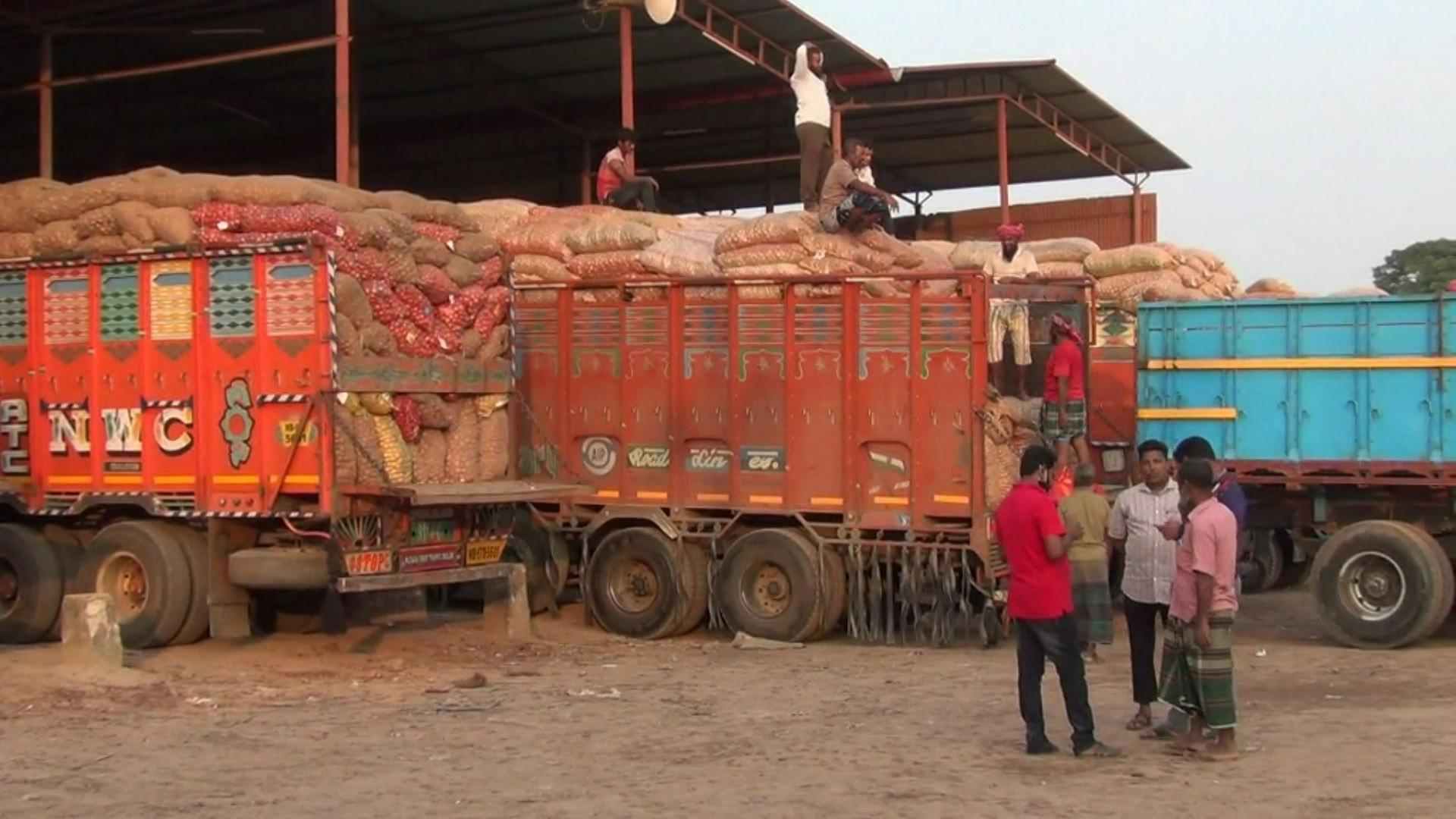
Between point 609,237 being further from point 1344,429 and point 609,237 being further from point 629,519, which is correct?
point 1344,429

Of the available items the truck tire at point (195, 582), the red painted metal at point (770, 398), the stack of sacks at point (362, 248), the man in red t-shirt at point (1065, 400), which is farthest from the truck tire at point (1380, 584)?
the truck tire at point (195, 582)

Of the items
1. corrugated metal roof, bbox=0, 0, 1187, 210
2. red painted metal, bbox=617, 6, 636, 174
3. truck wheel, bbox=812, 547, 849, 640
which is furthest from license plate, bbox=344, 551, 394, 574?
corrugated metal roof, bbox=0, 0, 1187, 210

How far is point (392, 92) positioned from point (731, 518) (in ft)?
47.8

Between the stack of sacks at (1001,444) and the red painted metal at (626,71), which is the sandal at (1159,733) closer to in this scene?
the stack of sacks at (1001,444)

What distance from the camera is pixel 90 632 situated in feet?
34.0

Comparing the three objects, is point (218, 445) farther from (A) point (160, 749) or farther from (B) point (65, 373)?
(A) point (160, 749)

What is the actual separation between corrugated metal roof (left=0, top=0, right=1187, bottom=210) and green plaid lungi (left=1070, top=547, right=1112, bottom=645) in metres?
11.2

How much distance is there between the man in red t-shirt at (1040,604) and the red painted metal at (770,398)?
3743 mm

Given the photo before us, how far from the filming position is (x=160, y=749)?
8.45 metres

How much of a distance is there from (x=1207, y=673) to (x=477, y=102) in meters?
19.3

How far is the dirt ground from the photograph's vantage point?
7.24 meters

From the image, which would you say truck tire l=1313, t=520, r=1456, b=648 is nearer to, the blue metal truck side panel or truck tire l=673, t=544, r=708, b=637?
the blue metal truck side panel

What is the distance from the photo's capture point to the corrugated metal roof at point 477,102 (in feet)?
70.3

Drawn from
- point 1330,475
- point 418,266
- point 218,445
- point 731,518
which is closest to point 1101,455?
point 1330,475
